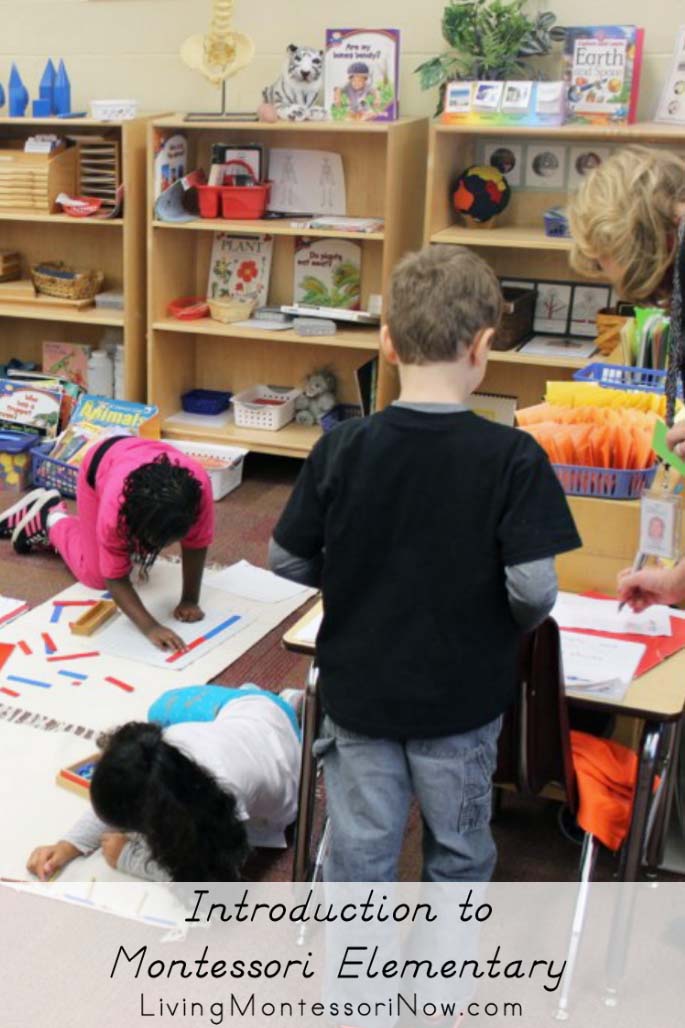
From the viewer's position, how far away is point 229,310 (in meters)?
4.35

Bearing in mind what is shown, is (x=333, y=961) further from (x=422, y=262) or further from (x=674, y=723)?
(x=422, y=262)

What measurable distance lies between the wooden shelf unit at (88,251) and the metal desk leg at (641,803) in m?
3.07

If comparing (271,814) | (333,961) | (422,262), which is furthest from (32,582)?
(422,262)

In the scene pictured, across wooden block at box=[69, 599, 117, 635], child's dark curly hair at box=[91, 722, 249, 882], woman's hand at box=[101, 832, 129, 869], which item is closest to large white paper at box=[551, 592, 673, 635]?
child's dark curly hair at box=[91, 722, 249, 882]

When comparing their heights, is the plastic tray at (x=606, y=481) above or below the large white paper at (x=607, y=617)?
above

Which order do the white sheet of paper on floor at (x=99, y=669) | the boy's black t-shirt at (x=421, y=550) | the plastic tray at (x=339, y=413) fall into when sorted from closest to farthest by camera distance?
the boy's black t-shirt at (x=421, y=550), the white sheet of paper on floor at (x=99, y=669), the plastic tray at (x=339, y=413)

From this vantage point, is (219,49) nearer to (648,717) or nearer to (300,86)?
(300,86)

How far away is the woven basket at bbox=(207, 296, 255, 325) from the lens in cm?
435

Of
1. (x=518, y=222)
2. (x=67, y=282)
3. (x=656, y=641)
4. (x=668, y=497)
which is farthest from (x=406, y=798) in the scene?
(x=67, y=282)

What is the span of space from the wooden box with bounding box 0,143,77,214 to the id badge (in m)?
3.17

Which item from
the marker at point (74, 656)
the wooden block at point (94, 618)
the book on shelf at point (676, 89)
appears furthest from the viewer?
the book on shelf at point (676, 89)

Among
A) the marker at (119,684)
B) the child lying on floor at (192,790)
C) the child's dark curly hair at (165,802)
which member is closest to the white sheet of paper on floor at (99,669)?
the marker at (119,684)

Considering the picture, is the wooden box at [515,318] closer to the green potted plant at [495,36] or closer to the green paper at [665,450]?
the green potted plant at [495,36]

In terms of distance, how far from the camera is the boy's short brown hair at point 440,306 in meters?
1.50
